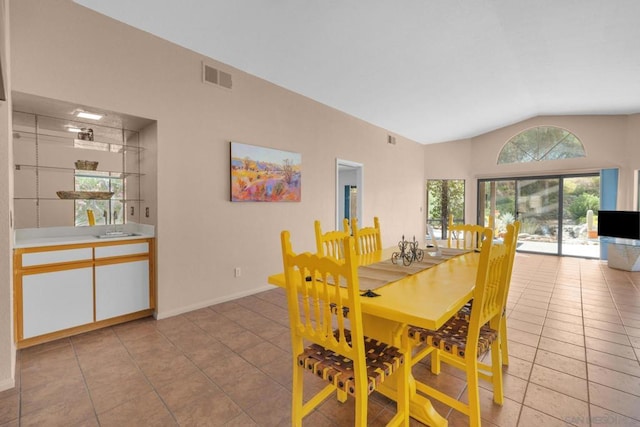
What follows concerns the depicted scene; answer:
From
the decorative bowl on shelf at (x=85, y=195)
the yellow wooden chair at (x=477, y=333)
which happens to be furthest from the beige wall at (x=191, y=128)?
the yellow wooden chair at (x=477, y=333)

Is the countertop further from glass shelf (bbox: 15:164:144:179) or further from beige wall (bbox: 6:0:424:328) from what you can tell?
glass shelf (bbox: 15:164:144:179)

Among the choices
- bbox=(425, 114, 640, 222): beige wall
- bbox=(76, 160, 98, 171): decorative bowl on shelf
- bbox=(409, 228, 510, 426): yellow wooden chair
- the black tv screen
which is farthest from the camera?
bbox=(425, 114, 640, 222): beige wall

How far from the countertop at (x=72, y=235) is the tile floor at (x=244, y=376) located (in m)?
0.87

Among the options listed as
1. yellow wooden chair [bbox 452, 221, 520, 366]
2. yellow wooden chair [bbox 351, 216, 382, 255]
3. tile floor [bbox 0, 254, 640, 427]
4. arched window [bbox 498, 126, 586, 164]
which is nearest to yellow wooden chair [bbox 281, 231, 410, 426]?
tile floor [bbox 0, 254, 640, 427]

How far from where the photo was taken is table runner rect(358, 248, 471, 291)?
1.74 m

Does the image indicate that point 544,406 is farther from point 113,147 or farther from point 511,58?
point 113,147

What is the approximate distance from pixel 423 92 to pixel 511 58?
122 centimetres

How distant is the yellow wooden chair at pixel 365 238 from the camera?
2.73 m

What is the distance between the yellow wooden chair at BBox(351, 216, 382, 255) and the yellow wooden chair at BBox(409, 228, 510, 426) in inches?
41.8

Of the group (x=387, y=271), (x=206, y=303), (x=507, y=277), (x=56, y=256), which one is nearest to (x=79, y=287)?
(x=56, y=256)

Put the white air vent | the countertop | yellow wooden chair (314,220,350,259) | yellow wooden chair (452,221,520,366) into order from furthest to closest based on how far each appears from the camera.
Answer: the white air vent
the countertop
yellow wooden chair (314,220,350,259)
yellow wooden chair (452,221,520,366)

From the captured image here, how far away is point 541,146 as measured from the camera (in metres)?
6.86

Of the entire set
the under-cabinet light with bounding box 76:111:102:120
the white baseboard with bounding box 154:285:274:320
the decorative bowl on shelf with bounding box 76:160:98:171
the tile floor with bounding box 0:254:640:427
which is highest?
the under-cabinet light with bounding box 76:111:102:120

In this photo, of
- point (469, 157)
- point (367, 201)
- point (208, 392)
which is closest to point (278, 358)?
point (208, 392)
